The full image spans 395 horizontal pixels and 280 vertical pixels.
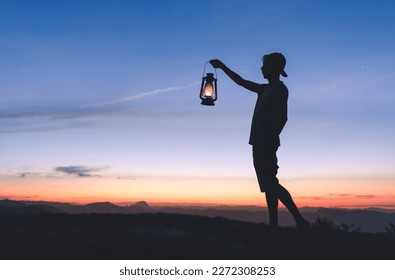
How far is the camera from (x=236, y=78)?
9.24 meters

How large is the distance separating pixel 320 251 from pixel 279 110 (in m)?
2.61

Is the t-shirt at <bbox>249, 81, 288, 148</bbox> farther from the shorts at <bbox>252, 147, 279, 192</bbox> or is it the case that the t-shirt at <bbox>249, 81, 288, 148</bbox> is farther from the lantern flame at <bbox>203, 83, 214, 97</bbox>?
the lantern flame at <bbox>203, 83, 214, 97</bbox>

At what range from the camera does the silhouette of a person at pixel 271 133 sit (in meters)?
8.80

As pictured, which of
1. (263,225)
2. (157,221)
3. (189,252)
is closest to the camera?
(189,252)

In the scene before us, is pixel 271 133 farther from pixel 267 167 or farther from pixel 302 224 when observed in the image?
pixel 302 224

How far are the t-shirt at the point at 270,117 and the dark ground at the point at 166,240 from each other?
1.45 m

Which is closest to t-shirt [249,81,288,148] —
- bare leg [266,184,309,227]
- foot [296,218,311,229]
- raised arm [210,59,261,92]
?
raised arm [210,59,261,92]

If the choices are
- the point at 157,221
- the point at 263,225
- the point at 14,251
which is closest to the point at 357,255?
the point at 263,225

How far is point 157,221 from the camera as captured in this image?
814 cm

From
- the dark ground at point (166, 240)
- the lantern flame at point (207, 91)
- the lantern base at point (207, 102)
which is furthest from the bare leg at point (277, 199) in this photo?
the lantern flame at point (207, 91)

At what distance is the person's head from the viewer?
9.05 metres

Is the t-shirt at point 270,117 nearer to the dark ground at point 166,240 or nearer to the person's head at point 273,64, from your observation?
the person's head at point 273,64
